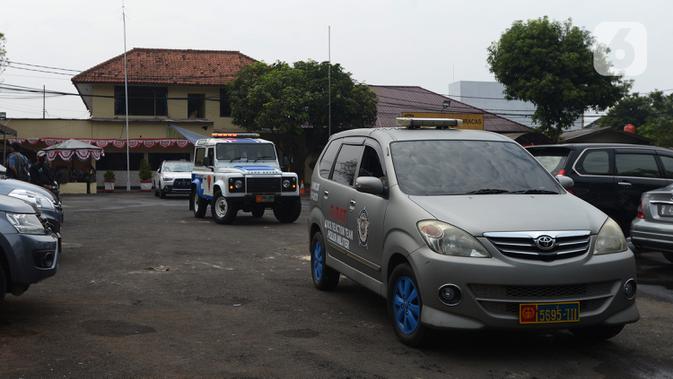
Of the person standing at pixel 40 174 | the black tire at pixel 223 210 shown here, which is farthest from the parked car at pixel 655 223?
the person standing at pixel 40 174

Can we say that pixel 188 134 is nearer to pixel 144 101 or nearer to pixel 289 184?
pixel 144 101

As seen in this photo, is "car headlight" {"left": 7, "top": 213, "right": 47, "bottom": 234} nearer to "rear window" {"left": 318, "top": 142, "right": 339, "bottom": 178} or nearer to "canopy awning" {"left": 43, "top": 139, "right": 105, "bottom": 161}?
"rear window" {"left": 318, "top": 142, "right": 339, "bottom": 178}

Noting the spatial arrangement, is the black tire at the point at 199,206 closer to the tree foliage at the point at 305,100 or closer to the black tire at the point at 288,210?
the black tire at the point at 288,210

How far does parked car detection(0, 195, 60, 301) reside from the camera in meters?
6.07

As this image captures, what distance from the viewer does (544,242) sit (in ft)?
16.7

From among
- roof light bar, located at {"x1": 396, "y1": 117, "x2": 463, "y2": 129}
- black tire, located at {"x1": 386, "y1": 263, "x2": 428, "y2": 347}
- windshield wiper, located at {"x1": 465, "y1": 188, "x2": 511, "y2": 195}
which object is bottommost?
black tire, located at {"x1": 386, "y1": 263, "x2": 428, "y2": 347}

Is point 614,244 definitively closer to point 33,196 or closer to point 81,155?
point 33,196

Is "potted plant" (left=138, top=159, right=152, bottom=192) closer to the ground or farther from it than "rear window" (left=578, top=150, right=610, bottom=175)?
closer to the ground

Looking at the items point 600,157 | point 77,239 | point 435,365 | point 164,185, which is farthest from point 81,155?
point 435,365

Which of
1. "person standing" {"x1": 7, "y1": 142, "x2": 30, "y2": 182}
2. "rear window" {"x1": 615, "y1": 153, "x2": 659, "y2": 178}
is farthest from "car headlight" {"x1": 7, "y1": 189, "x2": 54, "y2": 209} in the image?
"rear window" {"x1": 615, "y1": 153, "x2": 659, "y2": 178}

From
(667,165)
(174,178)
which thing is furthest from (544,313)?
(174,178)

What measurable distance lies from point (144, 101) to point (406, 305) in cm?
3741

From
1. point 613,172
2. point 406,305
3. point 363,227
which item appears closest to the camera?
point 406,305

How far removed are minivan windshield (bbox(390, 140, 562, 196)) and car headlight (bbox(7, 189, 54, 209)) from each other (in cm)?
500
